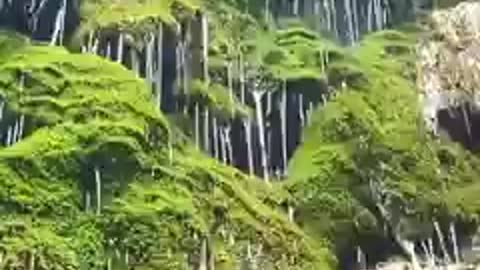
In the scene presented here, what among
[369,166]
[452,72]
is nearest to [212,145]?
[369,166]

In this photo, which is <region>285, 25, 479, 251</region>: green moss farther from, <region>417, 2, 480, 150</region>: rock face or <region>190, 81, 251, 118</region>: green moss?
<region>190, 81, 251, 118</region>: green moss

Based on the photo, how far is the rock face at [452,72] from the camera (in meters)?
16.9

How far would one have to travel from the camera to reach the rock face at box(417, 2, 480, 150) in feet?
55.5

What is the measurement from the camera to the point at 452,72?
17984 millimetres

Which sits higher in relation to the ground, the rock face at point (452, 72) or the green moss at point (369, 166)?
the rock face at point (452, 72)

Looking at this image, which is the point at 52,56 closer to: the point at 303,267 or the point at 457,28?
the point at 303,267

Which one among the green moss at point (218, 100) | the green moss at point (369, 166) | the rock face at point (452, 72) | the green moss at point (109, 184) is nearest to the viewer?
the green moss at point (109, 184)

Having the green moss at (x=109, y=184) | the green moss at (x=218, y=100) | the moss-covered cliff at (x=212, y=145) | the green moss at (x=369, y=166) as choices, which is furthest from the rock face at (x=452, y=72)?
the green moss at (x=109, y=184)

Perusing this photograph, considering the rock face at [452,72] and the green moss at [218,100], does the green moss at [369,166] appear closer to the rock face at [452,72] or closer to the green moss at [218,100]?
the rock face at [452,72]

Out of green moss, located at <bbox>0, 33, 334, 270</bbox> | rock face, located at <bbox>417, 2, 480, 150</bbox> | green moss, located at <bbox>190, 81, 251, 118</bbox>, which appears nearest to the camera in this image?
green moss, located at <bbox>0, 33, 334, 270</bbox>

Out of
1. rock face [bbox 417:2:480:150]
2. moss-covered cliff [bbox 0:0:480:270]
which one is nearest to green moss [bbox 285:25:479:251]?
moss-covered cliff [bbox 0:0:480:270]

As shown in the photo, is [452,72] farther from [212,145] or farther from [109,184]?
[109,184]

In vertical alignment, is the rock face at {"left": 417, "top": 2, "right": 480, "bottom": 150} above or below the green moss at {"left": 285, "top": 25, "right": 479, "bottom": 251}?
above

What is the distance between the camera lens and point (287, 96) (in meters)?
16.9
